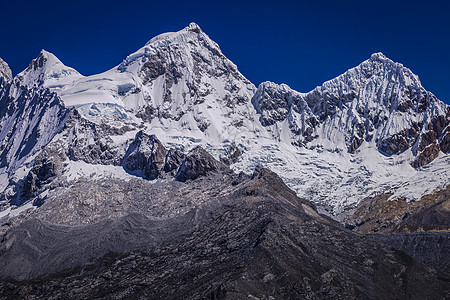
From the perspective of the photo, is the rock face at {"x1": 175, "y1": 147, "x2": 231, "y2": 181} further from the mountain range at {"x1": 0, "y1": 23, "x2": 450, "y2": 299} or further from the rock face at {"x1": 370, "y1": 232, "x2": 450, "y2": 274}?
the rock face at {"x1": 370, "y1": 232, "x2": 450, "y2": 274}

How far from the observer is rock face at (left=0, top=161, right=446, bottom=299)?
292 feet

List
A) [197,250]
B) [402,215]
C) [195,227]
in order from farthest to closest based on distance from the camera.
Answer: [402,215], [195,227], [197,250]

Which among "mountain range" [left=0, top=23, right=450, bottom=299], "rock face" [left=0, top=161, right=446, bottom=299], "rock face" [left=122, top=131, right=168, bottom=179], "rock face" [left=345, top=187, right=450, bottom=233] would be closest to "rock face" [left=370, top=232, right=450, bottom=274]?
"mountain range" [left=0, top=23, right=450, bottom=299]

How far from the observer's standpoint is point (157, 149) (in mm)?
182375

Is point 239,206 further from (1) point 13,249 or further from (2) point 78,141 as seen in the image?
(2) point 78,141

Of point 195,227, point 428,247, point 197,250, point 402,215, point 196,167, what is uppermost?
point 196,167

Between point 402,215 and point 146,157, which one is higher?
point 146,157

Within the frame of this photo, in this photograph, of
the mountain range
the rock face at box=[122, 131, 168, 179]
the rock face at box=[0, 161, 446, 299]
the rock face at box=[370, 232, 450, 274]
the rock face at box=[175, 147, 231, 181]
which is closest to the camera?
the rock face at box=[0, 161, 446, 299]

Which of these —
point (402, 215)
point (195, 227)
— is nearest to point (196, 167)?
point (195, 227)

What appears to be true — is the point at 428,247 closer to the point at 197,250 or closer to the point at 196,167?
the point at 197,250

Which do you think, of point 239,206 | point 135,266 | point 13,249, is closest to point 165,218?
point 239,206

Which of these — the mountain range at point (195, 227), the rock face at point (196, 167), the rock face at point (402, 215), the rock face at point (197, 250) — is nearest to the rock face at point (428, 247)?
the mountain range at point (195, 227)

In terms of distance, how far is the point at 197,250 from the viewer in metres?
111

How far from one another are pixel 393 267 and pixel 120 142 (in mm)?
123746
